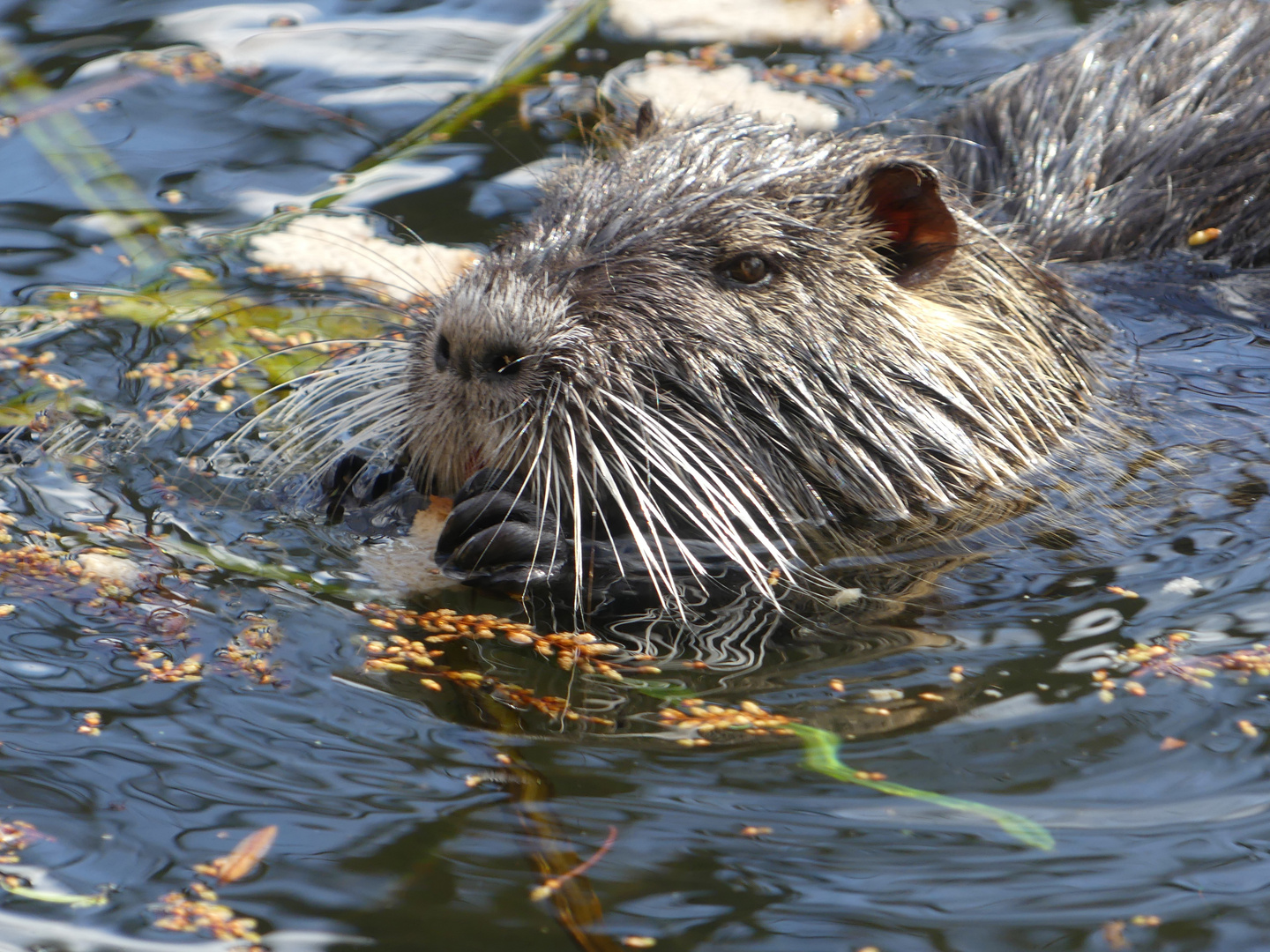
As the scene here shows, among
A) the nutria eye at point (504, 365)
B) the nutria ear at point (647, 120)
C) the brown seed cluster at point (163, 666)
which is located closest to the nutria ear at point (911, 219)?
the nutria ear at point (647, 120)

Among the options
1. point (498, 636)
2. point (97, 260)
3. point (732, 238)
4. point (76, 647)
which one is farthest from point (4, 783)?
point (97, 260)

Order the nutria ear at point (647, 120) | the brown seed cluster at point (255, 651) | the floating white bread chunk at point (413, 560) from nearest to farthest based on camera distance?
the brown seed cluster at point (255, 651) < the floating white bread chunk at point (413, 560) < the nutria ear at point (647, 120)

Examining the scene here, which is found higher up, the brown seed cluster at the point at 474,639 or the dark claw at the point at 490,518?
the dark claw at the point at 490,518

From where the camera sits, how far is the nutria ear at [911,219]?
10.8 feet

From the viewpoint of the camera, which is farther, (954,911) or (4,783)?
(4,783)

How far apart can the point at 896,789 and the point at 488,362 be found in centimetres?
117

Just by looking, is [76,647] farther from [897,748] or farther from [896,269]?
[896,269]

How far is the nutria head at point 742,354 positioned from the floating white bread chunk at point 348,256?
132cm

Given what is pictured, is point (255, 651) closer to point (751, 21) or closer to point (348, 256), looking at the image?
point (348, 256)

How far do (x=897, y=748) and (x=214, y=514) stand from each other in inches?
66.6

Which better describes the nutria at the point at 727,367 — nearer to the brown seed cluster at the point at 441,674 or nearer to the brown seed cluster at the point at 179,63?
the brown seed cluster at the point at 441,674

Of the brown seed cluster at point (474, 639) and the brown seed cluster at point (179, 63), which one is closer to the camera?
the brown seed cluster at point (474, 639)

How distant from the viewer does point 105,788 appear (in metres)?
2.32

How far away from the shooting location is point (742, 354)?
3039mm
